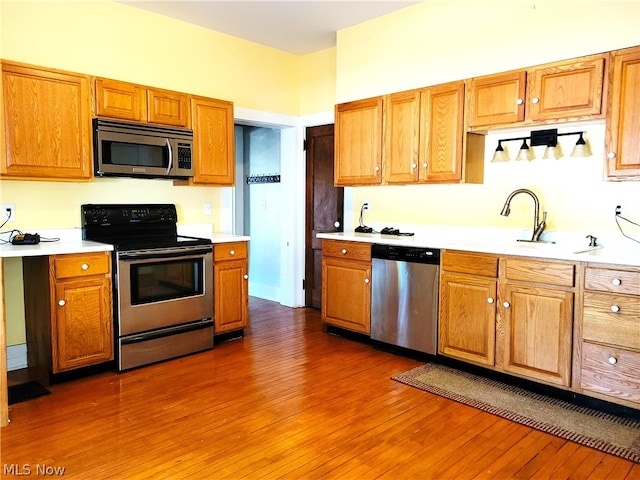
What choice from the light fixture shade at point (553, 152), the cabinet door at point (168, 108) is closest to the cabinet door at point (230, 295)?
the cabinet door at point (168, 108)

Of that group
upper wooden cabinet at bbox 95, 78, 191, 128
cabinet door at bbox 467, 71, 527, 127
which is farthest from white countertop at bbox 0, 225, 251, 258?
cabinet door at bbox 467, 71, 527, 127

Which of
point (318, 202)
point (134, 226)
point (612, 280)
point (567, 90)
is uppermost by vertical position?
point (567, 90)

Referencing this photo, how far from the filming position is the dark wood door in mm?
5023

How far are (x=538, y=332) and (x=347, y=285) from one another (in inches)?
64.8

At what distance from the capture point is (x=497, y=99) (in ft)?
11.0

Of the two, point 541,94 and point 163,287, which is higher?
point 541,94

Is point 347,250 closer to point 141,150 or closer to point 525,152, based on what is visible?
point 525,152

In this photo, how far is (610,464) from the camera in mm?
2197

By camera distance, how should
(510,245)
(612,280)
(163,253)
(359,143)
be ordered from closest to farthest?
(612,280)
(510,245)
(163,253)
(359,143)

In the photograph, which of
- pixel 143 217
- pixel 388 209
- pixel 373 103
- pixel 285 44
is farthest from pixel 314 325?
pixel 285 44

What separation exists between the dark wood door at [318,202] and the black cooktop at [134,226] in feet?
5.25

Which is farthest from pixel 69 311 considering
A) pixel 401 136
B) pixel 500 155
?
pixel 500 155

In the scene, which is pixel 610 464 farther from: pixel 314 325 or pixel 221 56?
pixel 221 56

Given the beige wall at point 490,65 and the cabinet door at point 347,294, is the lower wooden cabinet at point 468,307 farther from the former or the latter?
the cabinet door at point 347,294
